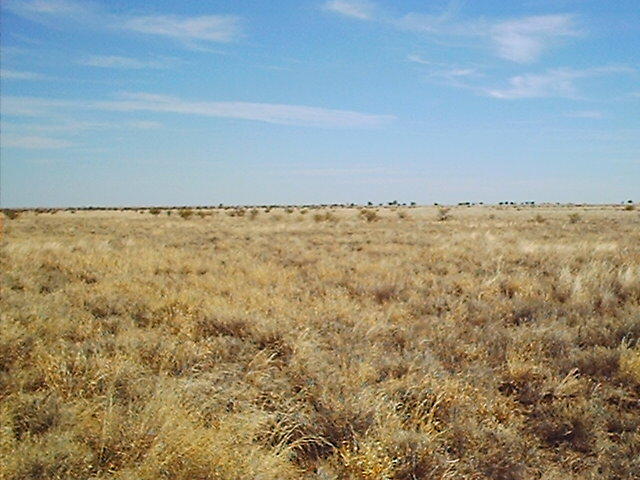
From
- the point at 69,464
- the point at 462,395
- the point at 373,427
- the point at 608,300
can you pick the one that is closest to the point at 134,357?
the point at 69,464

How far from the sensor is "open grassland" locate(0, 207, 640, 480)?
347cm

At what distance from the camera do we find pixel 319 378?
15.6 feet

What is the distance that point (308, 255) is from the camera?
1395cm

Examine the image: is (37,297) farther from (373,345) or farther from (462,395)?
(462,395)

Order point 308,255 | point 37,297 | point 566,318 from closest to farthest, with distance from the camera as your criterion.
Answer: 1. point 566,318
2. point 37,297
3. point 308,255

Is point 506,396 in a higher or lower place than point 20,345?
lower

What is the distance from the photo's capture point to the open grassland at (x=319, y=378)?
11.4 ft

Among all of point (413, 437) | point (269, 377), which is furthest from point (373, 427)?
point (269, 377)

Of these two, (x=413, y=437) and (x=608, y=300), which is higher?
(x=608, y=300)

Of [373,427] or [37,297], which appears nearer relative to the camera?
[373,427]

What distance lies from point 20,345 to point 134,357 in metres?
1.45

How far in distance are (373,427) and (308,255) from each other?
1016cm

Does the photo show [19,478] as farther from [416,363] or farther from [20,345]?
[416,363]

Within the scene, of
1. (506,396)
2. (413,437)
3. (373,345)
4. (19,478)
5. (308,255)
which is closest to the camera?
(19,478)
